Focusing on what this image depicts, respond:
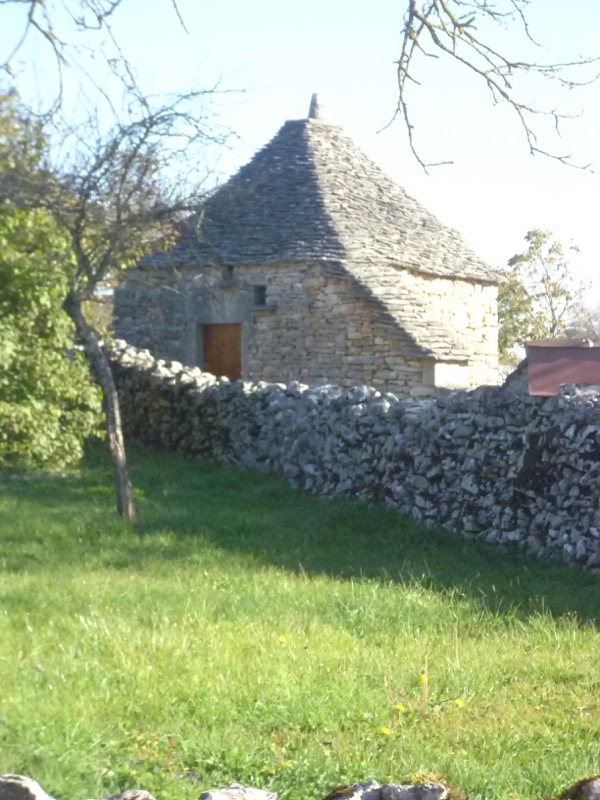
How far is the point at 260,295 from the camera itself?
21.9m

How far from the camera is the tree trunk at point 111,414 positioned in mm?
11695

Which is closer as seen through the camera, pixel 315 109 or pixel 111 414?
pixel 111 414

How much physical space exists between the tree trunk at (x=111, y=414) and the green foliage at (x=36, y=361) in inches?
90.2

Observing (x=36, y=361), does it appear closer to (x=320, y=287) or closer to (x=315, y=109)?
(x=320, y=287)

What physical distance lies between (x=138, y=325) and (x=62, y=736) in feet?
60.1

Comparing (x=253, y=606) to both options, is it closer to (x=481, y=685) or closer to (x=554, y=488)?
(x=481, y=685)

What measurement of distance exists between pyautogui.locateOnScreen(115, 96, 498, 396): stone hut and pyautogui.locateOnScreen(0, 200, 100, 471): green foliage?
15.5 feet

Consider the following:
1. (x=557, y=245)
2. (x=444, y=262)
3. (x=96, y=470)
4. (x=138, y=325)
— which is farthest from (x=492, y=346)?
(x=557, y=245)

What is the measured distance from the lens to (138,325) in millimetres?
23156

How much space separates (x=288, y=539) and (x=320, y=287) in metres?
10.2

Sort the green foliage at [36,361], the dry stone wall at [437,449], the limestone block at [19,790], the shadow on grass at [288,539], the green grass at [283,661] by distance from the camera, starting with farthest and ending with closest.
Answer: the green foliage at [36,361] < the dry stone wall at [437,449] < the shadow on grass at [288,539] < the green grass at [283,661] < the limestone block at [19,790]

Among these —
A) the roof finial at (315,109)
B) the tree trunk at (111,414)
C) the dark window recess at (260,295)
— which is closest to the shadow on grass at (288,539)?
the tree trunk at (111,414)

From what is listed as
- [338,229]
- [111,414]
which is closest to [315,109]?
[338,229]

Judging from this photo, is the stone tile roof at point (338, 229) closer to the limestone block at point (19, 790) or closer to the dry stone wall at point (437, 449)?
the dry stone wall at point (437, 449)
